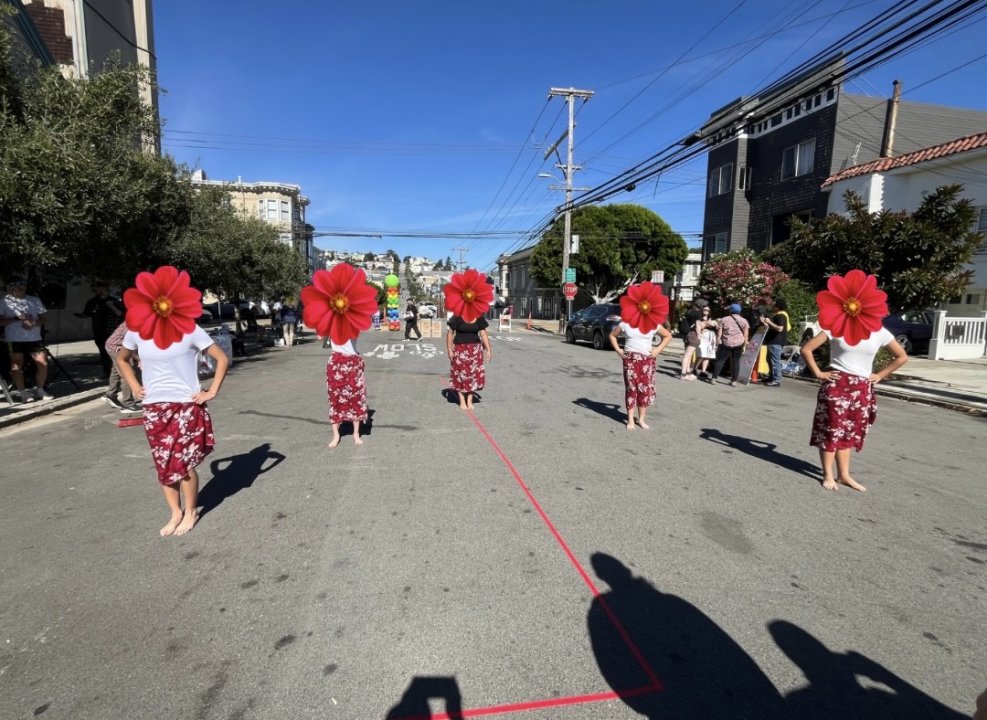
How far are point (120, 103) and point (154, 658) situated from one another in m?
10.0

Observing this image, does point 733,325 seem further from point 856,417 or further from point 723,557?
point 723,557

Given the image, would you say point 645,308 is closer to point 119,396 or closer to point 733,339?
point 733,339

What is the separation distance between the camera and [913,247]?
988cm

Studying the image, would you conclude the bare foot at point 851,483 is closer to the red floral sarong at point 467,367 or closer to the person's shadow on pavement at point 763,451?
the person's shadow on pavement at point 763,451

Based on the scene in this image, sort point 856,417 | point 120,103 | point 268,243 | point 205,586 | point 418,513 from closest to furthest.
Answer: point 205,586, point 418,513, point 856,417, point 120,103, point 268,243

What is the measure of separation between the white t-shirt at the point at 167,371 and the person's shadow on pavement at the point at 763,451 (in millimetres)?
5250

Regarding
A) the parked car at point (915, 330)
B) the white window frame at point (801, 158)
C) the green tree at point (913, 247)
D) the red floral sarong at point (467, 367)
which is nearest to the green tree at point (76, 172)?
the red floral sarong at point (467, 367)

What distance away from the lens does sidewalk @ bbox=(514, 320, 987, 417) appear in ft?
28.4

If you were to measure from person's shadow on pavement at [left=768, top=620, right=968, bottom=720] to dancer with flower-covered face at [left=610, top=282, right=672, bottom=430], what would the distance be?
4174mm

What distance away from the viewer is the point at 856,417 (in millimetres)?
4496

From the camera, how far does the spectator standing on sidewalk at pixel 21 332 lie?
7270mm

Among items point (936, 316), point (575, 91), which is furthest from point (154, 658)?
point (575, 91)

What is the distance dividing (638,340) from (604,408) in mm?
1636

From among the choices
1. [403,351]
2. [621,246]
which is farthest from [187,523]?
[621,246]
